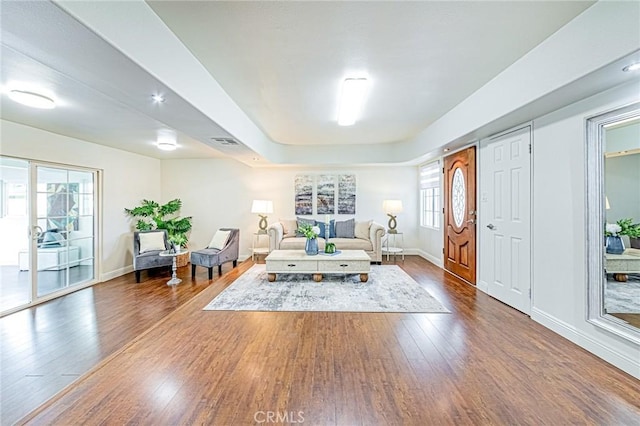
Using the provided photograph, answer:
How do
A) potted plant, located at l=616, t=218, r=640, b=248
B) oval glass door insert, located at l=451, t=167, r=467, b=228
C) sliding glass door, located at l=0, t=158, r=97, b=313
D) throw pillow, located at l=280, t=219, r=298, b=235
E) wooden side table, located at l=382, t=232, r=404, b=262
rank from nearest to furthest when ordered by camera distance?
1. potted plant, located at l=616, t=218, r=640, b=248
2. sliding glass door, located at l=0, t=158, r=97, b=313
3. oval glass door insert, located at l=451, t=167, r=467, b=228
4. throw pillow, located at l=280, t=219, r=298, b=235
5. wooden side table, located at l=382, t=232, r=404, b=262

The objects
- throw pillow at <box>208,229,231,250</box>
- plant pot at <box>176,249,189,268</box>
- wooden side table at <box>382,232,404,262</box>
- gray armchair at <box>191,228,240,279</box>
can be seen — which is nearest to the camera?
gray armchair at <box>191,228,240,279</box>

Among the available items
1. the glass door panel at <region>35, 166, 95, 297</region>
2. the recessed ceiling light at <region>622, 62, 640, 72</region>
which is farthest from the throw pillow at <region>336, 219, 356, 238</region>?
the recessed ceiling light at <region>622, 62, 640, 72</region>

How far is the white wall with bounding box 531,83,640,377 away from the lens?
246cm

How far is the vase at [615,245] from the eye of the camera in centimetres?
248

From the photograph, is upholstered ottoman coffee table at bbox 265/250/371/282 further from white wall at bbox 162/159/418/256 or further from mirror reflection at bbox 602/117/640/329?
mirror reflection at bbox 602/117/640/329

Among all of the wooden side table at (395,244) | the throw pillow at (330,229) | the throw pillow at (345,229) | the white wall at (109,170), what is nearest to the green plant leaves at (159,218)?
the white wall at (109,170)

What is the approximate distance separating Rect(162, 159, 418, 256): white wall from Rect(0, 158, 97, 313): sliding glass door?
2093mm

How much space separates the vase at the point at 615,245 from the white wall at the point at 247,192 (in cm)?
482

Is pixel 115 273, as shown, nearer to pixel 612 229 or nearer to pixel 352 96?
pixel 352 96

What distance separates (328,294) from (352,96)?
2585 millimetres

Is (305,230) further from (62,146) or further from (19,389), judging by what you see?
(62,146)

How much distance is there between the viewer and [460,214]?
502 cm

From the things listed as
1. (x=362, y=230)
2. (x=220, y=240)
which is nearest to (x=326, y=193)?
(x=362, y=230)

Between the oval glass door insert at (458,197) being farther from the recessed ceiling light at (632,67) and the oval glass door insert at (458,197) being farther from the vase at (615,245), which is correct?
the recessed ceiling light at (632,67)
